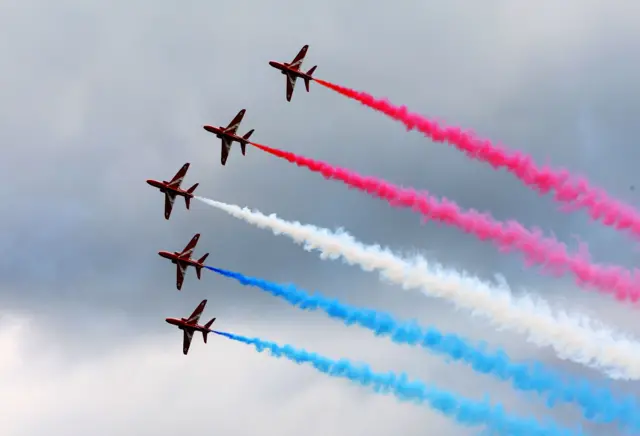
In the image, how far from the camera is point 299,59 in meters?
87.1

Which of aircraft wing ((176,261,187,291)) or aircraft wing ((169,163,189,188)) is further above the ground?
aircraft wing ((169,163,189,188))

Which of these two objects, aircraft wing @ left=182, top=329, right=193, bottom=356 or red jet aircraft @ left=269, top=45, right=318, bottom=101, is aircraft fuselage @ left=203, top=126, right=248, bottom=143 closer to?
red jet aircraft @ left=269, top=45, right=318, bottom=101

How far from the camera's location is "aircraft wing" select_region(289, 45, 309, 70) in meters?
86.7

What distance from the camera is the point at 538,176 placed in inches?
2923

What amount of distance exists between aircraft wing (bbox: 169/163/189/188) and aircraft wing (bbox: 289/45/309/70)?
41.0 ft

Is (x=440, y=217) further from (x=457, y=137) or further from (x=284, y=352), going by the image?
(x=284, y=352)

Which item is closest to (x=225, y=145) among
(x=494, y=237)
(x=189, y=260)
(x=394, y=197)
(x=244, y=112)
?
(x=244, y=112)

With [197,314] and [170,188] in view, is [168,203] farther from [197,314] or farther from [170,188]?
[197,314]

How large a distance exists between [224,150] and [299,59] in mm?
8605

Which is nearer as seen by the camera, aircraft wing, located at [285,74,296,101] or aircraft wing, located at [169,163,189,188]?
aircraft wing, located at [285,74,296,101]

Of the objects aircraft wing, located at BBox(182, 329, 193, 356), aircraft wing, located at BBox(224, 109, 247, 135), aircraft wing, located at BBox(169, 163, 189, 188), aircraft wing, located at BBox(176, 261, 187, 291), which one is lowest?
aircraft wing, located at BBox(182, 329, 193, 356)

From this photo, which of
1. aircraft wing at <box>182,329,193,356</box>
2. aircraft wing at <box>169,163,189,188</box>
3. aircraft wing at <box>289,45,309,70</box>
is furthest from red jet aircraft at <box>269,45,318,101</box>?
aircraft wing at <box>182,329,193,356</box>

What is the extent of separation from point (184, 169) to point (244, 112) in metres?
6.71

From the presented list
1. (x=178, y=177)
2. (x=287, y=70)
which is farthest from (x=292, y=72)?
(x=178, y=177)
